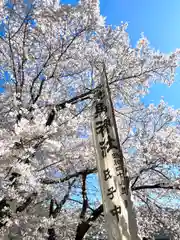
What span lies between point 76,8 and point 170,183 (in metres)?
4.78

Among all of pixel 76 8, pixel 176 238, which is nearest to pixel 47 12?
pixel 76 8

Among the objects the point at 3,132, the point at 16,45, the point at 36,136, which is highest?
the point at 16,45

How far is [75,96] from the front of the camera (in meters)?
7.75

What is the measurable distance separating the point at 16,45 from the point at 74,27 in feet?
4.97

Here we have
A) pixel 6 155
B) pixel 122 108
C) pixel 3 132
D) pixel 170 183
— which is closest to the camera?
pixel 6 155

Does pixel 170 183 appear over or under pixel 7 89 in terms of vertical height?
under

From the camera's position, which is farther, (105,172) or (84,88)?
(84,88)

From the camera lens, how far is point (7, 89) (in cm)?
803

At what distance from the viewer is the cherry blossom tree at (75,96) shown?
664 cm

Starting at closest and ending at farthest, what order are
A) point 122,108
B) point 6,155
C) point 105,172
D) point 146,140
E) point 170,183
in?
1. point 105,172
2. point 6,155
3. point 170,183
4. point 146,140
5. point 122,108

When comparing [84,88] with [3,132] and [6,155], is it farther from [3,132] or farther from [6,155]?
[6,155]

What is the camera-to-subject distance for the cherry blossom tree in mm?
6637

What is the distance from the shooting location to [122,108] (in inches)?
341

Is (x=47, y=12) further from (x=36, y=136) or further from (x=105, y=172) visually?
(x=105, y=172)
